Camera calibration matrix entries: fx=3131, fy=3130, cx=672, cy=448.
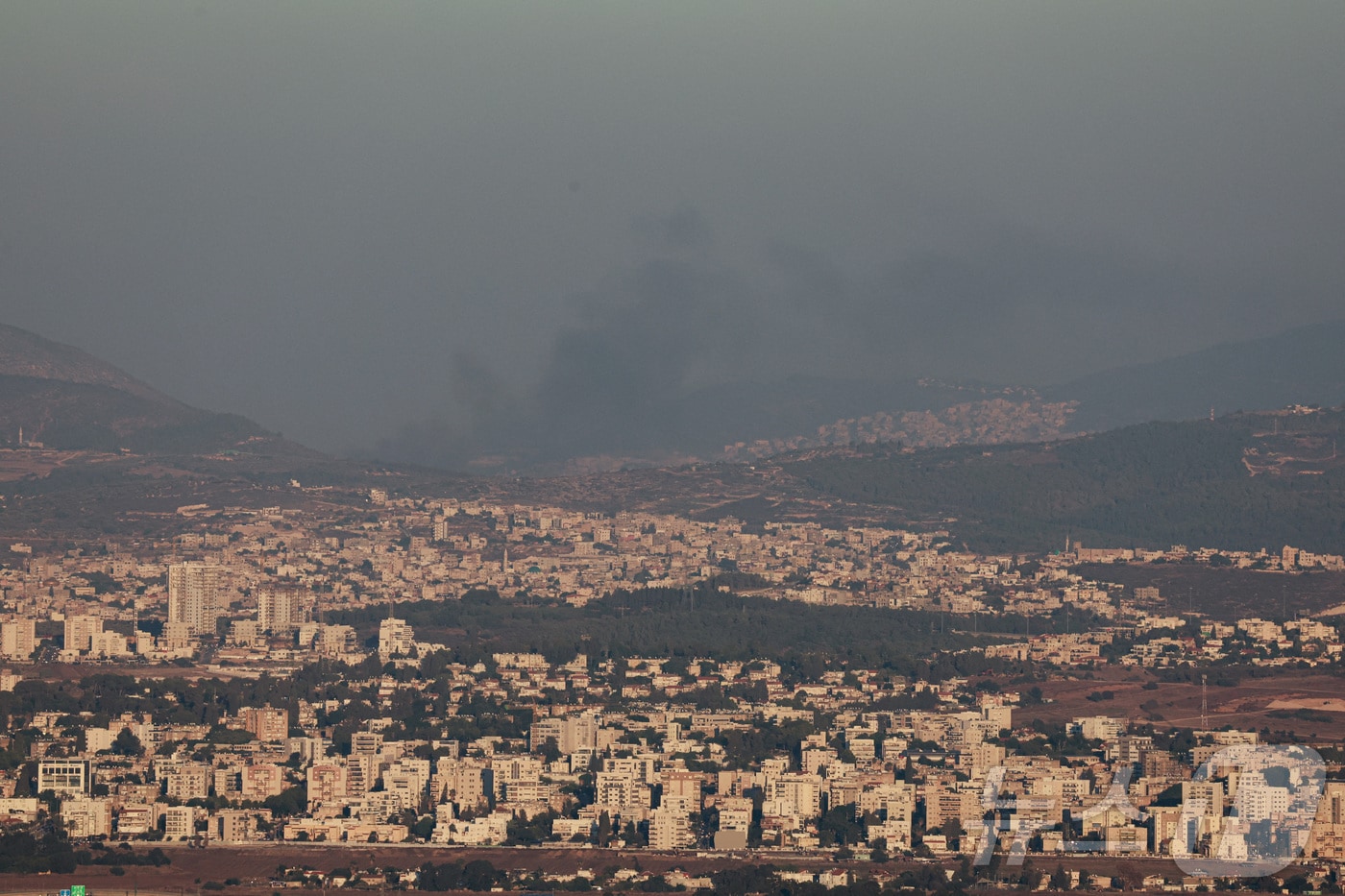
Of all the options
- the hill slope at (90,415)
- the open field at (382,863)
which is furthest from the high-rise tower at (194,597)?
the hill slope at (90,415)

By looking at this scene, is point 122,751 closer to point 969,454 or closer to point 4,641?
point 4,641

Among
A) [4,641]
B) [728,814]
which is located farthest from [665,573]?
[728,814]

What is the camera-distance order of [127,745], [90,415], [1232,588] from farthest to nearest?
1. [90,415]
2. [1232,588]
3. [127,745]

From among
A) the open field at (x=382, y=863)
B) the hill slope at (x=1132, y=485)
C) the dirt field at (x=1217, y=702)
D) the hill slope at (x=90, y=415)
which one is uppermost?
the hill slope at (x=90, y=415)

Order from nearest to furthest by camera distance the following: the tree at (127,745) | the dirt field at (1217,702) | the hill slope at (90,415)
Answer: the tree at (127,745)
the dirt field at (1217,702)
the hill slope at (90,415)

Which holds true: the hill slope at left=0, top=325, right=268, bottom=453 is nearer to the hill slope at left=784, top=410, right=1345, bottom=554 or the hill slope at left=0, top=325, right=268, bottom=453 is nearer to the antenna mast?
the hill slope at left=784, top=410, right=1345, bottom=554

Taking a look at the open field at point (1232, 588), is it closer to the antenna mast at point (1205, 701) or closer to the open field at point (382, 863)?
the antenna mast at point (1205, 701)

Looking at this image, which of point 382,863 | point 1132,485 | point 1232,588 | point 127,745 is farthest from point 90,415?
point 382,863

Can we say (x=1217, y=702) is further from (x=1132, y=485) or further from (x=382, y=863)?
(x=1132, y=485)
